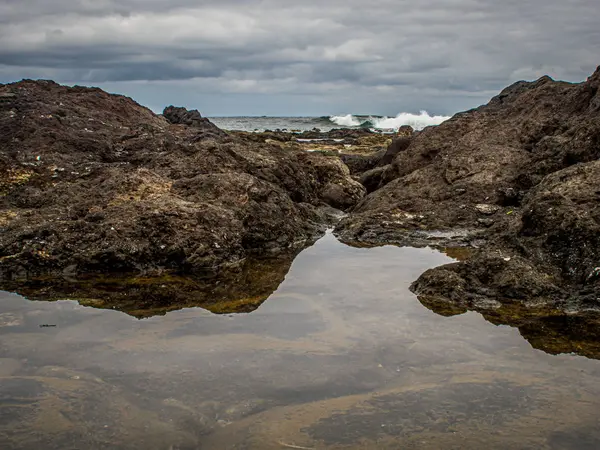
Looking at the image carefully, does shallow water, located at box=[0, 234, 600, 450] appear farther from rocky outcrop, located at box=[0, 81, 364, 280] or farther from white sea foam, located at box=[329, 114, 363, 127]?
white sea foam, located at box=[329, 114, 363, 127]

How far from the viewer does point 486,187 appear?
12.1 meters

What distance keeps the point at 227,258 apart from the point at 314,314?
8.94 feet

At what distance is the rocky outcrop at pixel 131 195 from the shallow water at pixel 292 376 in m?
1.31

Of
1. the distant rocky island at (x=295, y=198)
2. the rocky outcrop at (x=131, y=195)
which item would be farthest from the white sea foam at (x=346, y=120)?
the rocky outcrop at (x=131, y=195)

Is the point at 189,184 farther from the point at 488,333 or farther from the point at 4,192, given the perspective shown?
the point at 488,333

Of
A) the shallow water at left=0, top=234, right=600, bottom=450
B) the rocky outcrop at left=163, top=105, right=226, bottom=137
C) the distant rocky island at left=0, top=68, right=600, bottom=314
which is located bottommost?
the shallow water at left=0, top=234, right=600, bottom=450

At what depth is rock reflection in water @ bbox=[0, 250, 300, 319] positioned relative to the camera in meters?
6.89

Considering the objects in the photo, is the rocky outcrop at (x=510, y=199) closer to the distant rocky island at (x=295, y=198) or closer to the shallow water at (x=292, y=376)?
the distant rocky island at (x=295, y=198)

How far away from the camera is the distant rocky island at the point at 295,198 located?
7445mm

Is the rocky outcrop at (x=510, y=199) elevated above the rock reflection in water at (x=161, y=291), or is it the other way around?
the rocky outcrop at (x=510, y=199)

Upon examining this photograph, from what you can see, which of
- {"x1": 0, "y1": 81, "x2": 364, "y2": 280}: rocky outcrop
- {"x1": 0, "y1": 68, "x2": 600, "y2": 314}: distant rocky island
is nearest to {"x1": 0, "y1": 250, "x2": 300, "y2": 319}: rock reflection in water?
{"x1": 0, "y1": 68, "x2": 600, "y2": 314}: distant rocky island

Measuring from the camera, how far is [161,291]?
748 centimetres

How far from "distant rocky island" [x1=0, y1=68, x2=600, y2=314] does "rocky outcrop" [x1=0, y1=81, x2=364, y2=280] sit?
0.03 metres

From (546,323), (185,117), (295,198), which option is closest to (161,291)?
(546,323)
